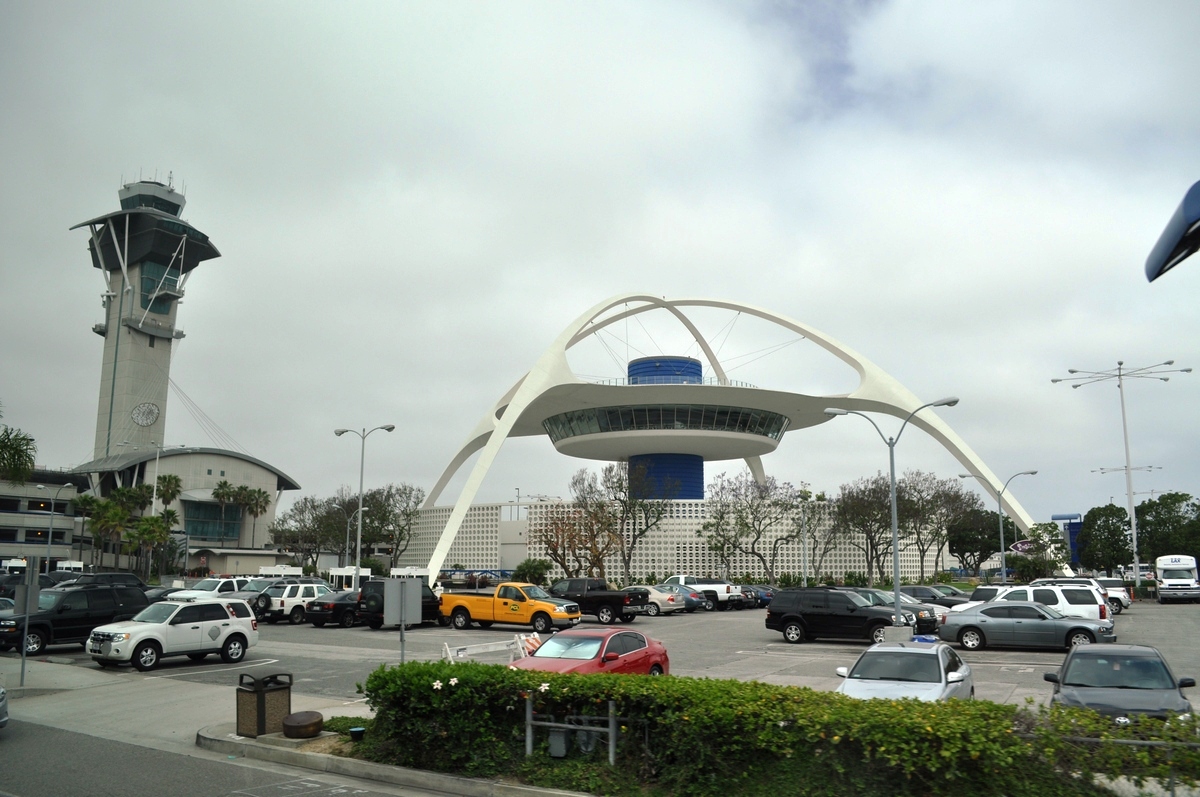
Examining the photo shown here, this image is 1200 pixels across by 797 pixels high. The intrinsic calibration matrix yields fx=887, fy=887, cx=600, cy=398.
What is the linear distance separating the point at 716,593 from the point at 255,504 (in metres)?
67.8

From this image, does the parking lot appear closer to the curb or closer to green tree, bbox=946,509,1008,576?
the curb

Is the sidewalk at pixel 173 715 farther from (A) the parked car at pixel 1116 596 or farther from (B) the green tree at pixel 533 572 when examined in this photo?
(A) the parked car at pixel 1116 596

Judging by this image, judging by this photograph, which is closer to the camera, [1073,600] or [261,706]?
[261,706]

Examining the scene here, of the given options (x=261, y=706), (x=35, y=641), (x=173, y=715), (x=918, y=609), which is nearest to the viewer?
(x=261, y=706)

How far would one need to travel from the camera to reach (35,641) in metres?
24.6

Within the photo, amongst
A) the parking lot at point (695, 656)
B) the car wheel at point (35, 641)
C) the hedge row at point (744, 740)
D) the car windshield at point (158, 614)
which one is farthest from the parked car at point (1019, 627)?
the car wheel at point (35, 641)

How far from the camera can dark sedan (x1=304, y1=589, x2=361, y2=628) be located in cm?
3456

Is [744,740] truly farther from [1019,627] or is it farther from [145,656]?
[1019,627]

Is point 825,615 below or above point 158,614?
below

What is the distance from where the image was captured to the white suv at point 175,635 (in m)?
21.0

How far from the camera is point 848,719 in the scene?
28.2ft

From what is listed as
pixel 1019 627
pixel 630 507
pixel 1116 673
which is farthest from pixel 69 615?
pixel 630 507

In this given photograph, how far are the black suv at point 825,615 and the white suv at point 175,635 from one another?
1611 centimetres

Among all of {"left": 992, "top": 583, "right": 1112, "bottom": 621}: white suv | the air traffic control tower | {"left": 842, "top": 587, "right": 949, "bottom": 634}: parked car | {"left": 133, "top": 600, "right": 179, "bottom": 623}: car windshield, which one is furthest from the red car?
the air traffic control tower
